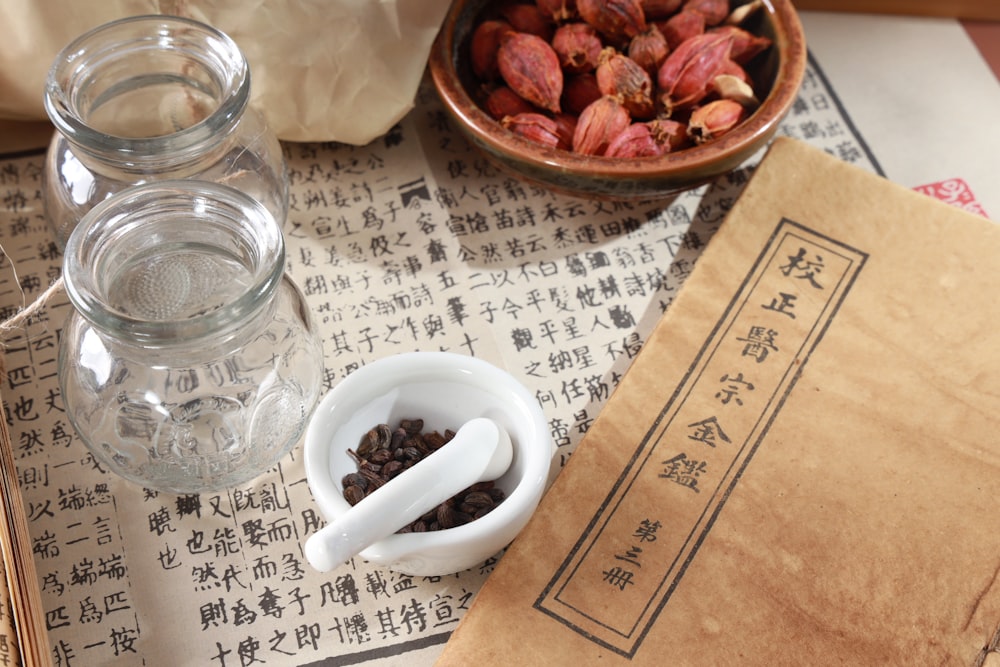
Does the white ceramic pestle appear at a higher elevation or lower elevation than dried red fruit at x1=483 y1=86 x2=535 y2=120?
lower

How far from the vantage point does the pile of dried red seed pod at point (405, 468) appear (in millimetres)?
631

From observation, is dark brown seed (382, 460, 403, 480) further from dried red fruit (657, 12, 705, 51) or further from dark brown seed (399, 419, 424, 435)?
dried red fruit (657, 12, 705, 51)

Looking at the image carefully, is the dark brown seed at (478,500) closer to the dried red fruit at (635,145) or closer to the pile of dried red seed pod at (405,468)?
the pile of dried red seed pod at (405,468)

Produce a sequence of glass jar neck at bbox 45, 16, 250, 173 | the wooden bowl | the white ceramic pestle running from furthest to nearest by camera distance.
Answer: the wooden bowl, glass jar neck at bbox 45, 16, 250, 173, the white ceramic pestle

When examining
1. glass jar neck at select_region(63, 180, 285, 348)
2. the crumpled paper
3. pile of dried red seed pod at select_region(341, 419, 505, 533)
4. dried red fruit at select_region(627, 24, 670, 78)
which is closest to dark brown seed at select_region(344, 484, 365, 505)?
pile of dried red seed pod at select_region(341, 419, 505, 533)

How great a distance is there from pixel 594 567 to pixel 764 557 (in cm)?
11

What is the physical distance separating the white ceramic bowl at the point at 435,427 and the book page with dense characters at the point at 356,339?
0.21ft

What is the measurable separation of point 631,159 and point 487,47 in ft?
0.64

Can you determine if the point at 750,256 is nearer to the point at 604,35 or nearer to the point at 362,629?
the point at 604,35

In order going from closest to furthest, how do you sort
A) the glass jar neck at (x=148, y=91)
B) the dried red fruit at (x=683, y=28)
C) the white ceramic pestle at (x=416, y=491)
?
the white ceramic pestle at (x=416, y=491) → the glass jar neck at (x=148, y=91) → the dried red fruit at (x=683, y=28)

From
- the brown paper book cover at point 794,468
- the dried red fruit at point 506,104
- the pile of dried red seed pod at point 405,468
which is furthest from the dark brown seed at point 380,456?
the dried red fruit at point 506,104

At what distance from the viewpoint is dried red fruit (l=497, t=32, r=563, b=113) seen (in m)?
0.84

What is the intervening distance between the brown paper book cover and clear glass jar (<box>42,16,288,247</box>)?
0.33 m

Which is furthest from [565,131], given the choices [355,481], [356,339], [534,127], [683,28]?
[355,481]
